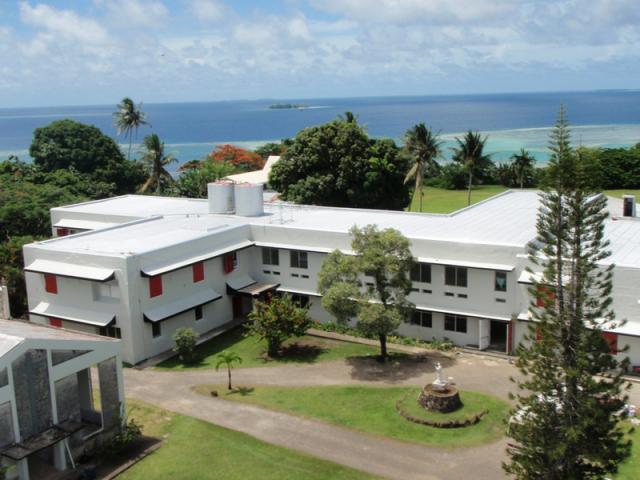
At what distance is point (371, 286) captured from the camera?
25.4 metres

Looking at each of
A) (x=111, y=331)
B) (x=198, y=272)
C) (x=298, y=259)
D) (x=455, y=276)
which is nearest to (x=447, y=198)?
(x=298, y=259)

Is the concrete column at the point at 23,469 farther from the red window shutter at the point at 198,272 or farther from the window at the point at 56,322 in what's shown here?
the red window shutter at the point at 198,272

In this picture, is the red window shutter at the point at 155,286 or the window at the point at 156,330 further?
the window at the point at 156,330

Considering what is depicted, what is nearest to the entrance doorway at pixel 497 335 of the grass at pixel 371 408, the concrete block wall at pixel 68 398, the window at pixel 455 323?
the window at pixel 455 323

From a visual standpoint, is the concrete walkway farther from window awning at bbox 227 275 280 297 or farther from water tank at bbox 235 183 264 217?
water tank at bbox 235 183 264 217

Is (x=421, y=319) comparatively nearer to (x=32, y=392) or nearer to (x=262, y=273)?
A: (x=262, y=273)

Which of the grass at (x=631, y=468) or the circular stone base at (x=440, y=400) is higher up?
the circular stone base at (x=440, y=400)

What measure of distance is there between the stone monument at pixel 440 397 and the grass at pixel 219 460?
4415 mm

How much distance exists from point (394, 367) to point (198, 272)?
9739mm

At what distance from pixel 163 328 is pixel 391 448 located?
12112 millimetres

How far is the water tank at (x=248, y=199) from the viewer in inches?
A: 1352

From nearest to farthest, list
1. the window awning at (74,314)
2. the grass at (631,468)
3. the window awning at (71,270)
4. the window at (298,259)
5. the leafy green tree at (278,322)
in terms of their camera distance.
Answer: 1. the grass at (631,468)
2. the window awning at (71,270)
3. the window awning at (74,314)
4. the leafy green tree at (278,322)
5. the window at (298,259)

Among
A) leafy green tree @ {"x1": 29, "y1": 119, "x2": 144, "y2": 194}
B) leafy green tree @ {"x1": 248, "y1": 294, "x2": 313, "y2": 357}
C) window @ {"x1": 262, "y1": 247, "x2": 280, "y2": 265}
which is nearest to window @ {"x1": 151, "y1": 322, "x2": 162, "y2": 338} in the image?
leafy green tree @ {"x1": 248, "y1": 294, "x2": 313, "y2": 357}

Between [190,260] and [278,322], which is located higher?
[190,260]
